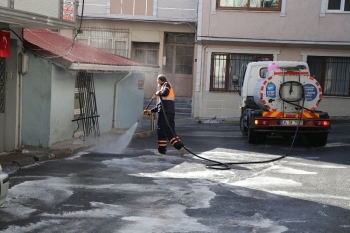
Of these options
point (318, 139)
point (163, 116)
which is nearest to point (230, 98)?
point (318, 139)

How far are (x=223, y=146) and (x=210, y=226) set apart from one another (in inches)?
331

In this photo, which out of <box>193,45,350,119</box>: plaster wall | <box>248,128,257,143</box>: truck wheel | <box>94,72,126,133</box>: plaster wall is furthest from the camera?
<box>193,45,350,119</box>: plaster wall

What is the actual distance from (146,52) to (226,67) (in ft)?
14.1

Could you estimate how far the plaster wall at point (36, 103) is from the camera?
1345 cm

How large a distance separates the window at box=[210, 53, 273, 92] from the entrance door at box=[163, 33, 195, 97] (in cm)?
228

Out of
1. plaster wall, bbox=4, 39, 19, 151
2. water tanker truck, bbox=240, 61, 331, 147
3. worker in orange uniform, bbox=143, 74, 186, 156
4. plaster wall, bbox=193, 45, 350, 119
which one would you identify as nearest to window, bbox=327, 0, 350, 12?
plaster wall, bbox=193, 45, 350, 119

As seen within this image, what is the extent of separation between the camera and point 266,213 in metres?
7.92

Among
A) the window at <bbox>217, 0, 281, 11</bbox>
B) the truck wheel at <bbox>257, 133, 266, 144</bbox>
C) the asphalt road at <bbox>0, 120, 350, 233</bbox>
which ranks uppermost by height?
the window at <bbox>217, 0, 281, 11</bbox>

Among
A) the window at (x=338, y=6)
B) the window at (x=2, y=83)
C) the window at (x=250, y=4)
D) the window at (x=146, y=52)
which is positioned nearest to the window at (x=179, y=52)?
the window at (x=146, y=52)

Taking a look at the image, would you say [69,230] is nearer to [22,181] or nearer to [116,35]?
[22,181]

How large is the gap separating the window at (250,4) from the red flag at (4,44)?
42.5 feet

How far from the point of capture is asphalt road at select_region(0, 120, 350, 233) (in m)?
7.22

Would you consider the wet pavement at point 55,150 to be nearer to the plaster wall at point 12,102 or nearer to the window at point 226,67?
the plaster wall at point 12,102

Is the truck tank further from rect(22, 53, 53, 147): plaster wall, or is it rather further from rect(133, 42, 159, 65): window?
rect(133, 42, 159, 65): window
